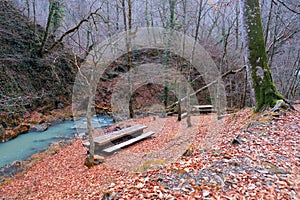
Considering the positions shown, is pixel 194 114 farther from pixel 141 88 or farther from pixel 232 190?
pixel 232 190

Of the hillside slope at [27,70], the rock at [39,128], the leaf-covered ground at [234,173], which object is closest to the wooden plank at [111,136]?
the leaf-covered ground at [234,173]

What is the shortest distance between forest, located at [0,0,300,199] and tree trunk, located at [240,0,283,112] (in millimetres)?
26

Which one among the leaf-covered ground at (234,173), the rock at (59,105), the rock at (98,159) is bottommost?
the rock at (98,159)

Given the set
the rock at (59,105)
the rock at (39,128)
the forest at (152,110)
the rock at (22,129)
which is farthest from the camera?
the rock at (59,105)

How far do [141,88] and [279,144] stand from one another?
1491 centimetres

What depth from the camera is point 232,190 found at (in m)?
2.34

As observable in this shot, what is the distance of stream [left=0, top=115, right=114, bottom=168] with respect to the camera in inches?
317

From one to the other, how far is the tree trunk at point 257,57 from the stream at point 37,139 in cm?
877

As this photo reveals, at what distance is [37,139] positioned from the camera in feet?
32.5

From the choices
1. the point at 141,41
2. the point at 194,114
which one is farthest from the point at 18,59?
the point at 194,114

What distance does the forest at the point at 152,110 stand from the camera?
114 inches

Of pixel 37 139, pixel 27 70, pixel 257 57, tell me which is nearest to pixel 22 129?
pixel 37 139

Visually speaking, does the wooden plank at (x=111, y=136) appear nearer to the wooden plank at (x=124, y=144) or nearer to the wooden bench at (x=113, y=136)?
the wooden bench at (x=113, y=136)

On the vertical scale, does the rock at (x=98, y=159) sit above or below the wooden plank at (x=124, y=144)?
below
